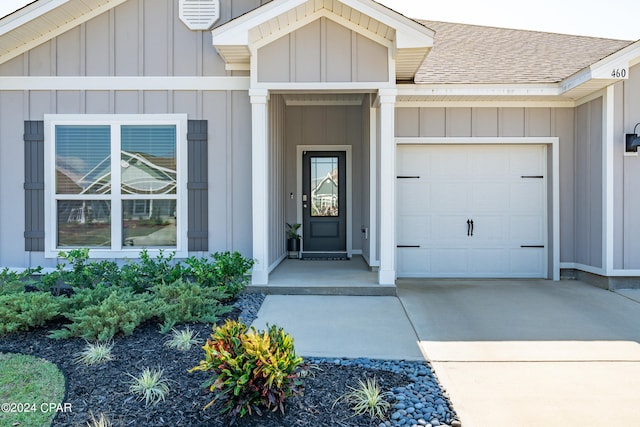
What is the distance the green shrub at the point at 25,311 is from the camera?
402 centimetres

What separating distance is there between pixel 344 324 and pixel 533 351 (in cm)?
171

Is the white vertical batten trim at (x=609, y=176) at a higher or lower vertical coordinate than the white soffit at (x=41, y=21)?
lower

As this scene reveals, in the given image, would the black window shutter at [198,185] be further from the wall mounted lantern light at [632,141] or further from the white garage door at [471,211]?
the wall mounted lantern light at [632,141]

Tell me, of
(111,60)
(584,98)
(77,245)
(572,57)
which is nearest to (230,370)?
(77,245)

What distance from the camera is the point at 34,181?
6.06 m

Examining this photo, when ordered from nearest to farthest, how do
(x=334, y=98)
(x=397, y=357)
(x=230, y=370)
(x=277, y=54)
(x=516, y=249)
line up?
(x=230, y=370) → (x=397, y=357) → (x=277, y=54) → (x=516, y=249) → (x=334, y=98)

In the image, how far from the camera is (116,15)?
6.09m

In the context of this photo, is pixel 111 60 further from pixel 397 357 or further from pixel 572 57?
pixel 572 57

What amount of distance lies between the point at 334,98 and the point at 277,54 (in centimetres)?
293

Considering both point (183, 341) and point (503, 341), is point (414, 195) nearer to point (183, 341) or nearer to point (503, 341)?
point (503, 341)

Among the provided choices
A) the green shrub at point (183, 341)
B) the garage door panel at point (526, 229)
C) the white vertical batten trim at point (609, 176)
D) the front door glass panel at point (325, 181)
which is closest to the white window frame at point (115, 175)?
the green shrub at point (183, 341)

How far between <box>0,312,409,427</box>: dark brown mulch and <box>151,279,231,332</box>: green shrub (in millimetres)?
351

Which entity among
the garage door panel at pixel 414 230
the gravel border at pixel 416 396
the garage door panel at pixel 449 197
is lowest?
the gravel border at pixel 416 396

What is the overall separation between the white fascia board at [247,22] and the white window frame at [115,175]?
1.29 m
